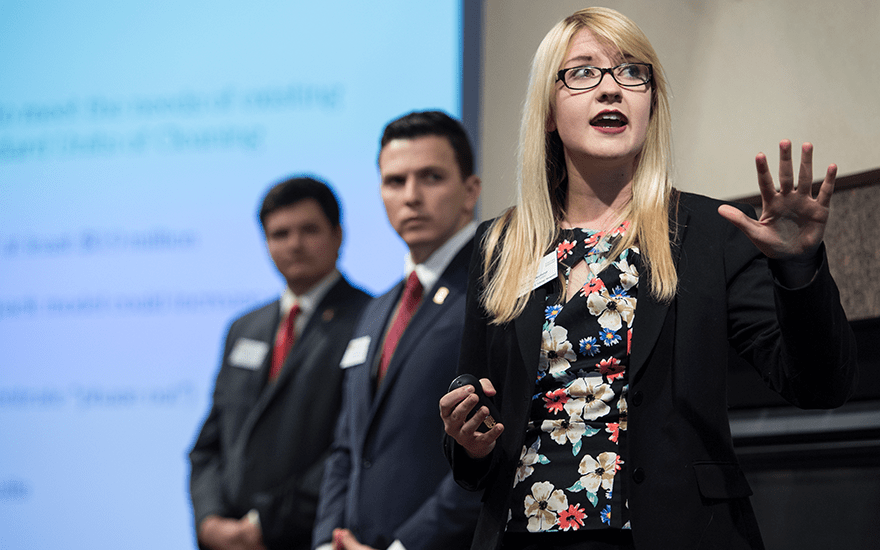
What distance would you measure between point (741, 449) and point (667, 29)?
1.47m

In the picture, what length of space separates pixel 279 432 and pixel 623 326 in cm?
178

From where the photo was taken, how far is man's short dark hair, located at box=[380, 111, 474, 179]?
2.65 m

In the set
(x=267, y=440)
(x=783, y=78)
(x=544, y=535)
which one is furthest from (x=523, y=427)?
(x=783, y=78)

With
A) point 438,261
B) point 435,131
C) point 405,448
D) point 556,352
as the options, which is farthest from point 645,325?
point 435,131

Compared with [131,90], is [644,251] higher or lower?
lower

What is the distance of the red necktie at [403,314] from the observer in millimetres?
2436

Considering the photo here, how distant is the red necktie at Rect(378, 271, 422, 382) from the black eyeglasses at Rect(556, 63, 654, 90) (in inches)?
44.2

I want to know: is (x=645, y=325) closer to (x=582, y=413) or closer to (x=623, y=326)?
(x=623, y=326)

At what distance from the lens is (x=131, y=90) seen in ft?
12.3

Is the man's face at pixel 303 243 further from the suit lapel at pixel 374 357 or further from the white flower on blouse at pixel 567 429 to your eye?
the white flower on blouse at pixel 567 429

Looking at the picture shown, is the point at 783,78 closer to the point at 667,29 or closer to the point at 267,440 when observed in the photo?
the point at 667,29

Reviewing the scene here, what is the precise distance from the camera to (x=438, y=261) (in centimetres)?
249

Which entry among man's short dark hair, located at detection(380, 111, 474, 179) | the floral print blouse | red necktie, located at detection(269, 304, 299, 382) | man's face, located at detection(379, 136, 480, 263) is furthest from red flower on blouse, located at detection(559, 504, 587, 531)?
red necktie, located at detection(269, 304, 299, 382)

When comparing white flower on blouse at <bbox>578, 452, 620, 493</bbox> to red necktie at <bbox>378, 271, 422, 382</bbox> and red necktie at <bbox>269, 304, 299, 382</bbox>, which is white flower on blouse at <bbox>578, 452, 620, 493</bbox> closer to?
red necktie at <bbox>378, 271, 422, 382</bbox>
